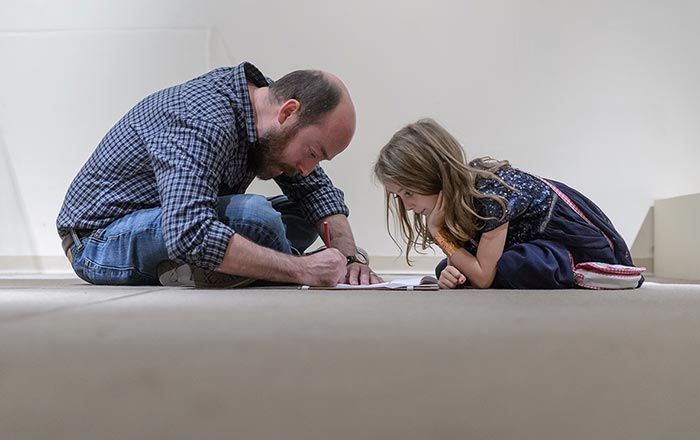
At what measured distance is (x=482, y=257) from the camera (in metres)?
1.42

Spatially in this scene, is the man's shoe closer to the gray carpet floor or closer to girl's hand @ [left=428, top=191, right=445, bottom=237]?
girl's hand @ [left=428, top=191, right=445, bottom=237]

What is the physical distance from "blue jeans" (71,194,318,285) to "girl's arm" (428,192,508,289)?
40cm

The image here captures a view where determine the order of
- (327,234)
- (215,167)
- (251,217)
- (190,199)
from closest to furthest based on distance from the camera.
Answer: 1. (190,199)
2. (215,167)
3. (251,217)
4. (327,234)

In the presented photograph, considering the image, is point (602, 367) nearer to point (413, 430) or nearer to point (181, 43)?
point (413, 430)

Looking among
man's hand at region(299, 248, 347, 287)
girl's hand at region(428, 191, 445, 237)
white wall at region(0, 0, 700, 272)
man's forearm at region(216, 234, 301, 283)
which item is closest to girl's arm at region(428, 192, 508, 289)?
girl's hand at region(428, 191, 445, 237)

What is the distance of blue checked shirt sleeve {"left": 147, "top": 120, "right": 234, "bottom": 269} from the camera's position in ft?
3.74

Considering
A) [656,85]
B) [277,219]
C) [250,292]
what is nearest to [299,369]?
[250,292]

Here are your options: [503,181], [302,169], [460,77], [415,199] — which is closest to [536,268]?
[503,181]

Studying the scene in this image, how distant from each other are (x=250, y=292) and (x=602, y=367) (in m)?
0.69

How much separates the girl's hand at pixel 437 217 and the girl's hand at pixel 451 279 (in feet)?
0.43

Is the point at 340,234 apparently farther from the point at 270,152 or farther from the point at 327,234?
the point at 270,152

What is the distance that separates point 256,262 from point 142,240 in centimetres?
35

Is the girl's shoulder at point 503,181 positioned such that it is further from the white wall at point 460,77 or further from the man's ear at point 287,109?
the white wall at point 460,77

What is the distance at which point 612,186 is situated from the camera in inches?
110
